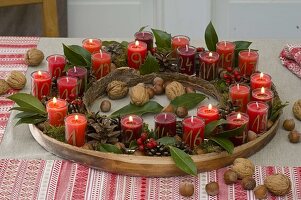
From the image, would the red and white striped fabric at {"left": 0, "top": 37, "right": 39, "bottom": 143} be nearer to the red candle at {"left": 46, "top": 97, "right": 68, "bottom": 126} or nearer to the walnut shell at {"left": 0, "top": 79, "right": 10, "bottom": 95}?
the walnut shell at {"left": 0, "top": 79, "right": 10, "bottom": 95}

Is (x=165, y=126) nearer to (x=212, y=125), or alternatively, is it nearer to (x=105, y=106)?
(x=212, y=125)

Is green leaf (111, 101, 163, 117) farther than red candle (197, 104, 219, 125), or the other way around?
green leaf (111, 101, 163, 117)

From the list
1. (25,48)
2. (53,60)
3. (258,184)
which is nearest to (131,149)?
(258,184)

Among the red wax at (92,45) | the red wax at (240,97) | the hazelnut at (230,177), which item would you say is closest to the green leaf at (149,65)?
the red wax at (92,45)

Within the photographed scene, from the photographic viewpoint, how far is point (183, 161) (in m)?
1.49

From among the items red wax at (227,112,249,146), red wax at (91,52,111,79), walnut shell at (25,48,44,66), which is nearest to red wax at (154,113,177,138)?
red wax at (227,112,249,146)

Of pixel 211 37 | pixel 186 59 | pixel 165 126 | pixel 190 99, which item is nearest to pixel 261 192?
pixel 165 126

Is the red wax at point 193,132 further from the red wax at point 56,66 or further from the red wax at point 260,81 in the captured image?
the red wax at point 56,66

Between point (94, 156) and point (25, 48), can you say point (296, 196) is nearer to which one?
point (94, 156)

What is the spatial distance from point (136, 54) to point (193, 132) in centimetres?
43

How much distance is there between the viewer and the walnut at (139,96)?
1.75 meters

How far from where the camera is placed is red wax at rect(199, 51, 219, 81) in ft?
6.00

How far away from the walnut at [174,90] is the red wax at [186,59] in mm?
59

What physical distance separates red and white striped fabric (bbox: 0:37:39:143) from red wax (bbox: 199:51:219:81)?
1.61ft
